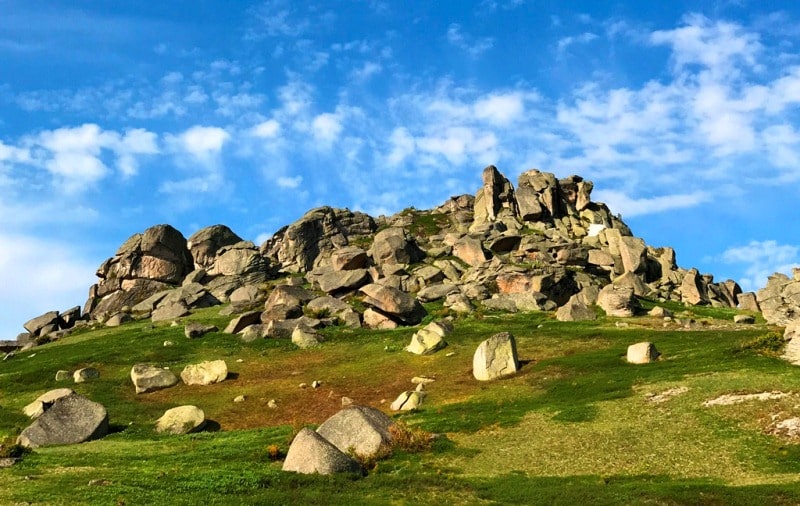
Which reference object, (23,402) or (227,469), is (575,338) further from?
(23,402)

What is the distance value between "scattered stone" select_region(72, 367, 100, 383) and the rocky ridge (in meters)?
16.4

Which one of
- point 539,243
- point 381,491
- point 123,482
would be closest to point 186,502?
point 123,482

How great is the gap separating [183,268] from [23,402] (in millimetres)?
82755

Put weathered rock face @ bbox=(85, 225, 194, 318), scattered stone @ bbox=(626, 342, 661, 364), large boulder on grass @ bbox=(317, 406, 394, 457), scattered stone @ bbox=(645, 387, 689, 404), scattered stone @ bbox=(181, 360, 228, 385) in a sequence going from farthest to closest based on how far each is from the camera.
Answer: weathered rock face @ bbox=(85, 225, 194, 318) < scattered stone @ bbox=(181, 360, 228, 385) < scattered stone @ bbox=(626, 342, 661, 364) < scattered stone @ bbox=(645, 387, 689, 404) < large boulder on grass @ bbox=(317, 406, 394, 457)

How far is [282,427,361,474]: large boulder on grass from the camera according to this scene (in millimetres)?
29719

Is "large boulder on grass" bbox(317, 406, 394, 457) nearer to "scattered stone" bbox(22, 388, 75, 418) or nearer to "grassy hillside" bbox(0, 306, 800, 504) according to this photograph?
"grassy hillside" bbox(0, 306, 800, 504)

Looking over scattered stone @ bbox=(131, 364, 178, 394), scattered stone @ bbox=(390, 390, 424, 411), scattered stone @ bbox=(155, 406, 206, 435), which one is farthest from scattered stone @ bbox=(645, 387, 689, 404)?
scattered stone @ bbox=(131, 364, 178, 394)

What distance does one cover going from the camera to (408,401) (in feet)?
154

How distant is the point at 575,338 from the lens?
207 feet

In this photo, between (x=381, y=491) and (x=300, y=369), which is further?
(x=300, y=369)

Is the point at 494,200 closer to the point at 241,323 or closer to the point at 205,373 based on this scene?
the point at 241,323

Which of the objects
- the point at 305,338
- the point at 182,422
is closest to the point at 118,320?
the point at 305,338

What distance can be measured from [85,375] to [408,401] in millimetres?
32399

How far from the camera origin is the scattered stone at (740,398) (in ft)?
113
